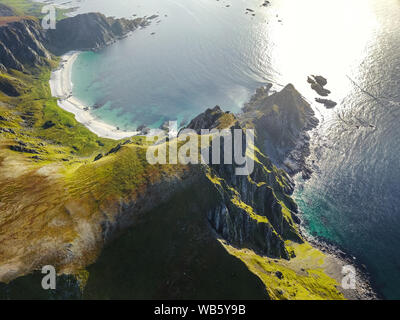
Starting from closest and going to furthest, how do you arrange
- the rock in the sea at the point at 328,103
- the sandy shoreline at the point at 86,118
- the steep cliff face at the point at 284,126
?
the steep cliff face at the point at 284,126 < the sandy shoreline at the point at 86,118 < the rock in the sea at the point at 328,103

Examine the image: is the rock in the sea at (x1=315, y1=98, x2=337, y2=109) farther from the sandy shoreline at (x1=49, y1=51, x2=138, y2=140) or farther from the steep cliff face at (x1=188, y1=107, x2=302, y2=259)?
the sandy shoreline at (x1=49, y1=51, x2=138, y2=140)

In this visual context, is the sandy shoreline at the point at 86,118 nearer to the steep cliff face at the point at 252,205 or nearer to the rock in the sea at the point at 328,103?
the steep cliff face at the point at 252,205

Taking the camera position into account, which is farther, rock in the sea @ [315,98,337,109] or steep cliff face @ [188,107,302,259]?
rock in the sea @ [315,98,337,109]

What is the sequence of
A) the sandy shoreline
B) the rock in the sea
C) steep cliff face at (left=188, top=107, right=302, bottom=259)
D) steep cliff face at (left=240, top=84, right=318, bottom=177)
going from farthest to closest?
the rock in the sea, the sandy shoreline, steep cliff face at (left=240, top=84, right=318, bottom=177), steep cliff face at (left=188, top=107, right=302, bottom=259)

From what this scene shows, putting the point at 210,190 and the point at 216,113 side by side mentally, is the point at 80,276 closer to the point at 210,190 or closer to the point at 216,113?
the point at 210,190

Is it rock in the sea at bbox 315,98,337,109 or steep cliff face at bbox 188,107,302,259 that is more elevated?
rock in the sea at bbox 315,98,337,109

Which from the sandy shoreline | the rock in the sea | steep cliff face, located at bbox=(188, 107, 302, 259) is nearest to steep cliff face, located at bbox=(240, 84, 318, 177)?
the rock in the sea

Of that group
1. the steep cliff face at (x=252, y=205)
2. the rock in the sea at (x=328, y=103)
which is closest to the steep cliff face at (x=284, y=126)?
the rock in the sea at (x=328, y=103)

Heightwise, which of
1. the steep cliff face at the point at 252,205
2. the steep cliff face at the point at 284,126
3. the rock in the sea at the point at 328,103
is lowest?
the steep cliff face at the point at 252,205
